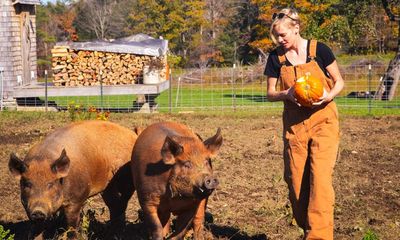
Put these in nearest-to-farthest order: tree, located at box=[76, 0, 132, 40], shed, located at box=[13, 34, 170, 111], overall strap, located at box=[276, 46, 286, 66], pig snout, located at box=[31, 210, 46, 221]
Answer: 1. pig snout, located at box=[31, 210, 46, 221]
2. overall strap, located at box=[276, 46, 286, 66]
3. shed, located at box=[13, 34, 170, 111]
4. tree, located at box=[76, 0, 132, 40]

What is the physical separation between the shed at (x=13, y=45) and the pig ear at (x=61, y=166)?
16.8 metres

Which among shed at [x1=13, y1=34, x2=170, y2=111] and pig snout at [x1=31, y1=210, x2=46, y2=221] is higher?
shed at [x1=13, y1=34, x2=170, y2=111]

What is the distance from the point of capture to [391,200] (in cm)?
808

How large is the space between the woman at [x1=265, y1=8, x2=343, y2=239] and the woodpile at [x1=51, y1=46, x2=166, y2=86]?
17099mm

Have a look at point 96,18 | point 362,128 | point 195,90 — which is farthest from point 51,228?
point 96,18

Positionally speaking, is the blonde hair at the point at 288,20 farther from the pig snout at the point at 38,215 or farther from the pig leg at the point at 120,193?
the pig snout at the point at 38,215

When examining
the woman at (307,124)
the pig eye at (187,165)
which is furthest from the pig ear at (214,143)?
the woman at (307,124)

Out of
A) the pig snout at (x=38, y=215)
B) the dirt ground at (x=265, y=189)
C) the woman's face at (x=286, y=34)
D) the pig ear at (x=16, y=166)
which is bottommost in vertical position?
the dirt ground at (x=265, y=189)

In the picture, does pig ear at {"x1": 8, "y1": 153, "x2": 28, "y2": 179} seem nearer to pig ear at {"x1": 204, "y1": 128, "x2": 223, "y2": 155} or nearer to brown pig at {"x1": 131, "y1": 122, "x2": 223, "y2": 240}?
brown pig at {"x1": 131, "y1": 122, "x2": 223, "y2": 240}

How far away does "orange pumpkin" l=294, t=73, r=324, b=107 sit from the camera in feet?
17.1

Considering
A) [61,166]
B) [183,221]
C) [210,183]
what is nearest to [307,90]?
[210,183]

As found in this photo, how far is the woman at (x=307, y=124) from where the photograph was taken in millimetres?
5430

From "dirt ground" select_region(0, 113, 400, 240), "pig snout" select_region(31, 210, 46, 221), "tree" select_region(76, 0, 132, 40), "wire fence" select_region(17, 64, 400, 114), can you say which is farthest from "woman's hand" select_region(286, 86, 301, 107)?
"tree" select_region(76, 0, 132, 40)

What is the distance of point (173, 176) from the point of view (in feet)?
17.4
